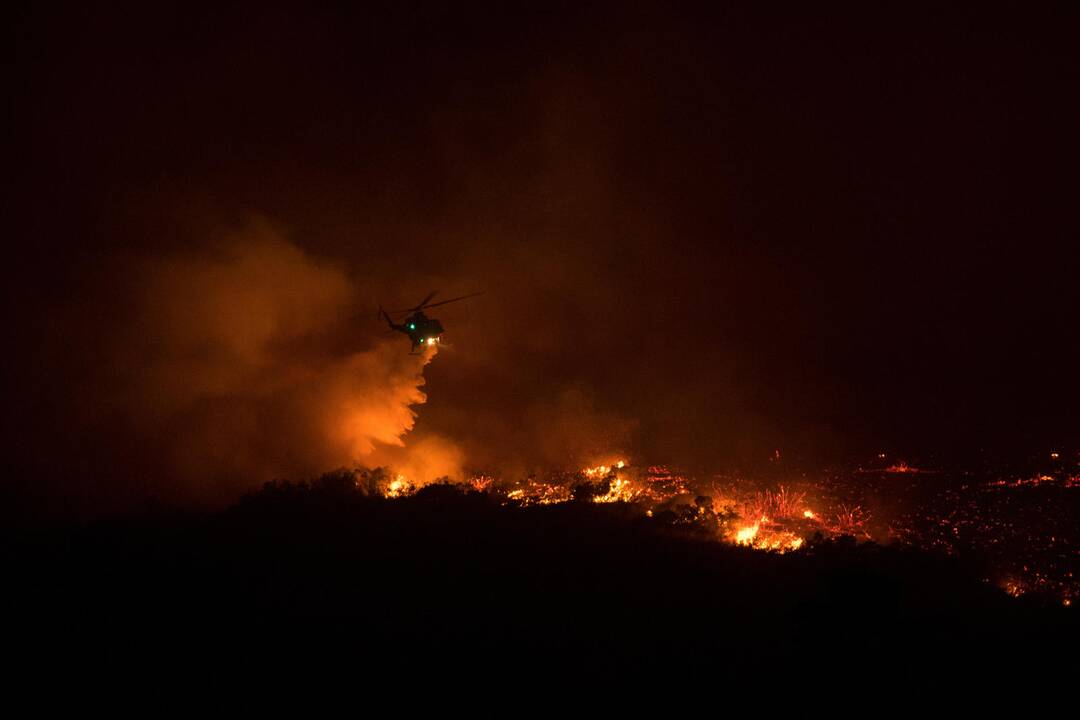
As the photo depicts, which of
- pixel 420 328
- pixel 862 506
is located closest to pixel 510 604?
pixel 420 328

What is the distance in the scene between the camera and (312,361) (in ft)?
96.3

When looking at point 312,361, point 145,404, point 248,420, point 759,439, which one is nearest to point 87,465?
point 145,404

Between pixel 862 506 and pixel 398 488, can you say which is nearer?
pixel 398 488

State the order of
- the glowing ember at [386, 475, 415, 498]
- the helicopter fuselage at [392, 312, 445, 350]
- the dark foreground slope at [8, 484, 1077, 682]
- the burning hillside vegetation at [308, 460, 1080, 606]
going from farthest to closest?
the glowing ember at [386, 475, 415, 498] < the helicopter fuselage at [392, 312, 445, 350] < the burning hillside vegetation at [308, 460, 1080, 606] < the dark foreground slope at [8, 484, 1077, 682]

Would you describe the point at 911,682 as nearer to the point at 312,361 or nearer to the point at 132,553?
the point at 132,553

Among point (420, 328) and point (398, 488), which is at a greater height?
point (420, 328)

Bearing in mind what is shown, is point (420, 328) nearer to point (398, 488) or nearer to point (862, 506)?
point (398, 488)

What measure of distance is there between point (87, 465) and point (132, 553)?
13.2 meters

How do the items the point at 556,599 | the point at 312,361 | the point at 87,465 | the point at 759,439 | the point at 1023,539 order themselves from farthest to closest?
1. the point at 759,439
2. the point at 312,361
3. the point at 87,465
4. the point at 1023,539
5. the point at 556,599

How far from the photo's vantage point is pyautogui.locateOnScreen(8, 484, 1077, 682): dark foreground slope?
10.5m

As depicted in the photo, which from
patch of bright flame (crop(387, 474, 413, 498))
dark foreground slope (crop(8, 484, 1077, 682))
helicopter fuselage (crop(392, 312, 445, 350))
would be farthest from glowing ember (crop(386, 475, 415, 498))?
helicopter fuselage (crop(392, 312, 445, 350))

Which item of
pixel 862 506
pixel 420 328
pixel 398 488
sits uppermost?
pixel 420 328

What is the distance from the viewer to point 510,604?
1244 cm

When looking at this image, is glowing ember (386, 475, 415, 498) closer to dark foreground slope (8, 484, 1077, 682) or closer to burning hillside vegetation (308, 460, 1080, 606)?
burning hillside vegetation (308, 460, 1080, 606)
